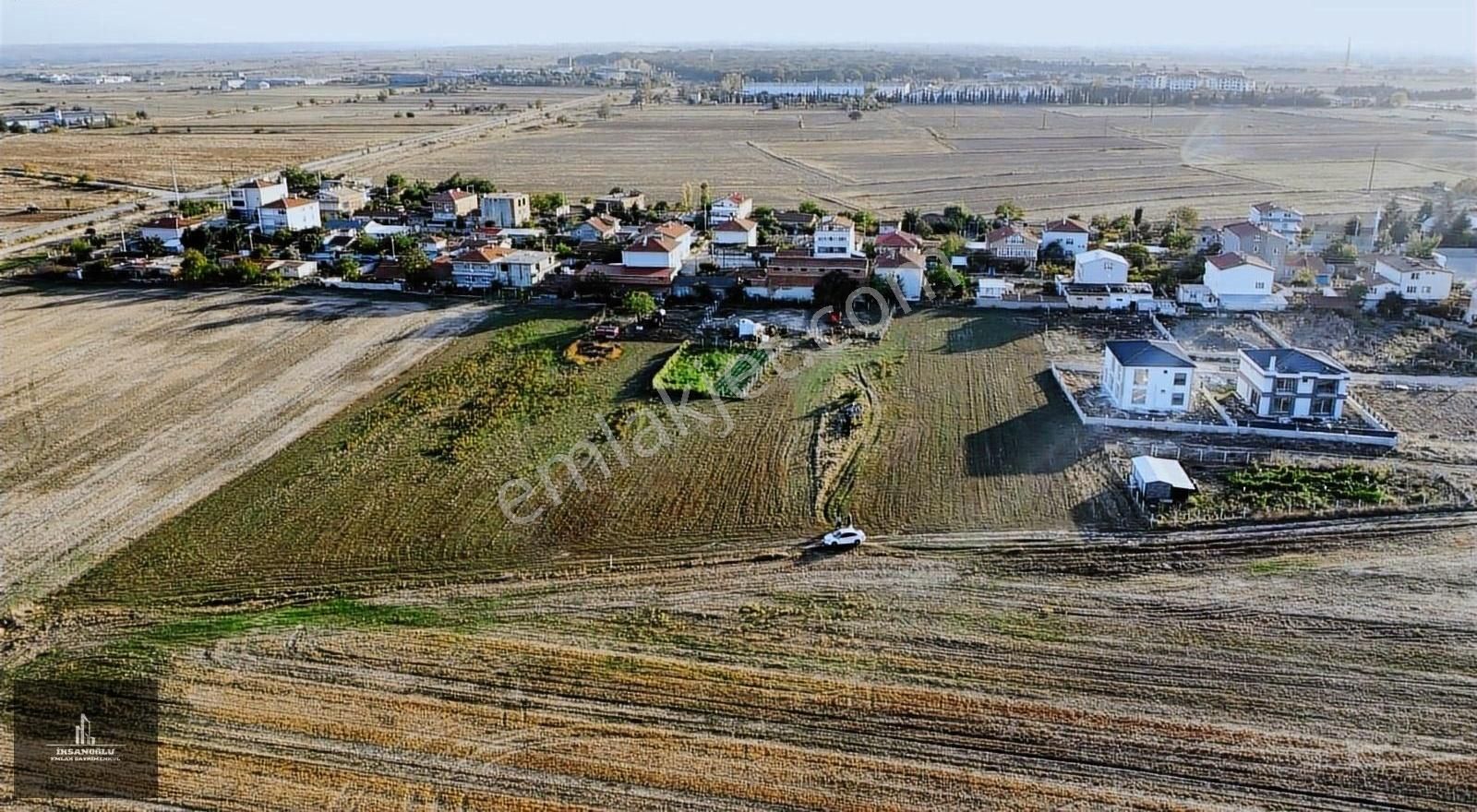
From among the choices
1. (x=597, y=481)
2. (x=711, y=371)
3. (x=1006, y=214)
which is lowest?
(x=597, y=481)

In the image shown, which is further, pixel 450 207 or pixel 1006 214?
pixel 450 207

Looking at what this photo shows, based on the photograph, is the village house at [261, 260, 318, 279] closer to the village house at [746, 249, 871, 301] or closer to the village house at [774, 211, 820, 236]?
the village house at [746, 249, 871, 301]

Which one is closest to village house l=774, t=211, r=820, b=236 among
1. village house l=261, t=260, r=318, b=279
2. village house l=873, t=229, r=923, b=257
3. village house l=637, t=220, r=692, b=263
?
village house l=637, t=220, r=692, b=263

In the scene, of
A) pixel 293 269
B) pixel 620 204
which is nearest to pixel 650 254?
pixel 293 269

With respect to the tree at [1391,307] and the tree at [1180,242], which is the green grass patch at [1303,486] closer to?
the tree at [1391,307]

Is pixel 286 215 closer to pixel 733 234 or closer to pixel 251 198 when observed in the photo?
pixel 251 198

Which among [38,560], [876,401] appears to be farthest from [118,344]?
[876,401]

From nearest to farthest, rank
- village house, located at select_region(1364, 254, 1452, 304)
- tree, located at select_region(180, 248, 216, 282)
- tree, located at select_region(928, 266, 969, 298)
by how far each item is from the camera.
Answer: village house, located at select_region(1364, 254, 1452, 304) → tree, located at select_region(928, 266, 969, 298) → tree, located at select_region(180, 248, 216, 282)
